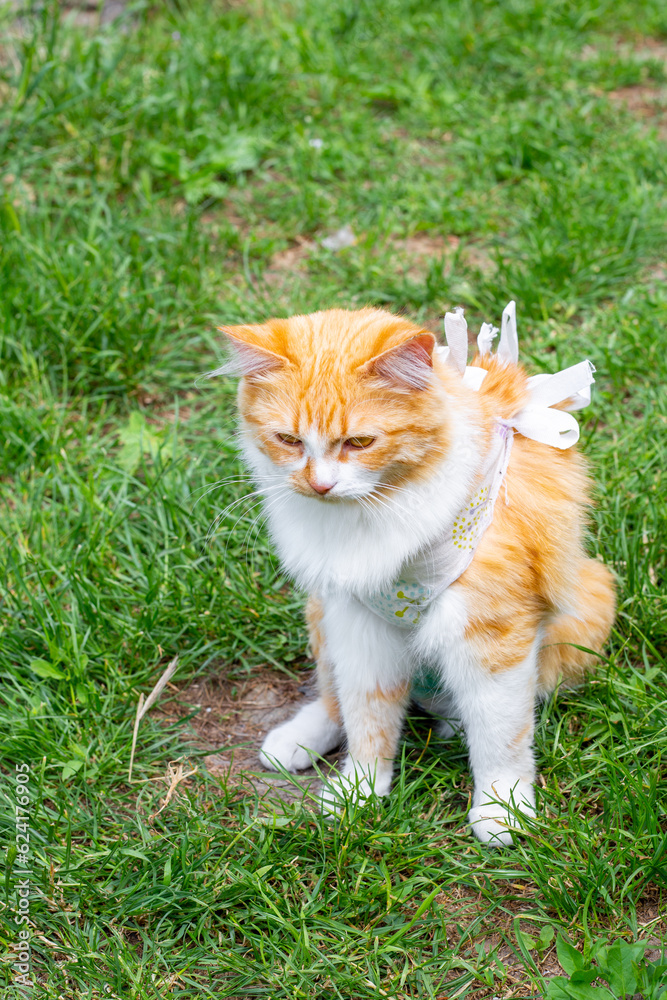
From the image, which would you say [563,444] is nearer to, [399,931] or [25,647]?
[399,931]

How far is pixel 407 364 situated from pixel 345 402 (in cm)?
15

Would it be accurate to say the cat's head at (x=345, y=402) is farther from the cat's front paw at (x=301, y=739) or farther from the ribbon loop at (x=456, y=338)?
the cat's front paw at (x=301, y=739)

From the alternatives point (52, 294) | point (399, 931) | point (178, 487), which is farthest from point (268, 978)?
point (52, 294)

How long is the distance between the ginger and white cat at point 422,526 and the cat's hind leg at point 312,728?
0.30ft

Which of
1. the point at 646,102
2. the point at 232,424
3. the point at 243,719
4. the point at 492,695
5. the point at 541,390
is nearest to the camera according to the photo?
the point at 492,695

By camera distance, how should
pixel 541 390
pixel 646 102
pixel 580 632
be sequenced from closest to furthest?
pixel 541 390 < pixel 580 632 < pixel 646 102

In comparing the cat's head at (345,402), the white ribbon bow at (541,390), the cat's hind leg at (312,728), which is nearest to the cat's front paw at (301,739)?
the cat's hind leg at (312,728)

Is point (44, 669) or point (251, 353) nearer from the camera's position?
point (251, 353)

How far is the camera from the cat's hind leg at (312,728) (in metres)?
2.33

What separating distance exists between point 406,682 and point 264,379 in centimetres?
86

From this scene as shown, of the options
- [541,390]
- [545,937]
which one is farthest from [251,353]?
[545,937]

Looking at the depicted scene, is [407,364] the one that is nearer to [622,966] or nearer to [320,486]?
[320,486]

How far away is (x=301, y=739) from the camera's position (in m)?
2.39

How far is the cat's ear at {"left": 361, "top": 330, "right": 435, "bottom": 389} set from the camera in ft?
5.46
